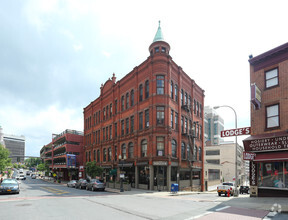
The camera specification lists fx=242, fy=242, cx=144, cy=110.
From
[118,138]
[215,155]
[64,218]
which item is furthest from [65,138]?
[64,218]

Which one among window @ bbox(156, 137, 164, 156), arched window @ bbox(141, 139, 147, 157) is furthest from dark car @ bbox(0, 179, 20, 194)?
window @ bbox(156, 137, 164, 156)

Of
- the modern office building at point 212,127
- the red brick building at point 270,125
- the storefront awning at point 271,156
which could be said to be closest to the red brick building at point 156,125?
the red brick building at point 270,125

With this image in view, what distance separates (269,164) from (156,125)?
15.4 m

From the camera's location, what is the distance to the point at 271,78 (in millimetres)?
19484

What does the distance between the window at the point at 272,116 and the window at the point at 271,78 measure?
1815mm

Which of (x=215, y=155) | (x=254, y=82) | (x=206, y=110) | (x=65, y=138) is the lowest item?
(x=215, y=155)

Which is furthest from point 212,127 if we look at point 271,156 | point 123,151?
point 271,156

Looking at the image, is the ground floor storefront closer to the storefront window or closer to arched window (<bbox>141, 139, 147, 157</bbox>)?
the storefront window

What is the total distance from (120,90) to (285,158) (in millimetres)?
29380

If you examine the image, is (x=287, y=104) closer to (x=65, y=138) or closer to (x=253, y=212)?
(x=253, y=212)

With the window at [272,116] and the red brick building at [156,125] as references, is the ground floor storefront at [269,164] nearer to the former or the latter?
the window at [272,116]

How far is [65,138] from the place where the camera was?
6544 centimetres

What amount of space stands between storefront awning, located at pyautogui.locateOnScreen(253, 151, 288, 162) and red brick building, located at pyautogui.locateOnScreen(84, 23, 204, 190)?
14.2 meters

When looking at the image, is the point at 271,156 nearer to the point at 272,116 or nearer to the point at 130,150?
the point at 272,116
